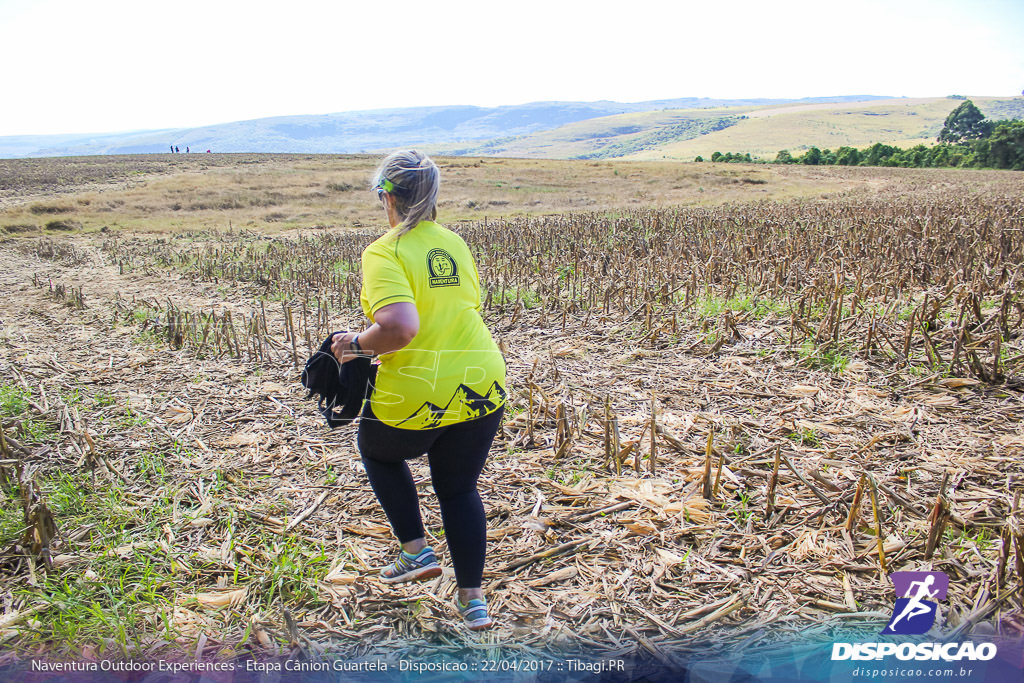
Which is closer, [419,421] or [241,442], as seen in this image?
[419,421]

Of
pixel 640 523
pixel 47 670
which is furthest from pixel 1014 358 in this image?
pixel 47 670

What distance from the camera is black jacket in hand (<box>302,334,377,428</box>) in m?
2.33

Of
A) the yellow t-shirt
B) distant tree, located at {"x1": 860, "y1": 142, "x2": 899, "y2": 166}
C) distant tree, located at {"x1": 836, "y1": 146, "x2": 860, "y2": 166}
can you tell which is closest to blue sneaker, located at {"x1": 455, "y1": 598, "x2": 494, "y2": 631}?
the yellow t-shirt

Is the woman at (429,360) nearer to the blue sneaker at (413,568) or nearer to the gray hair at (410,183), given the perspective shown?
the gray hair at (410,183)

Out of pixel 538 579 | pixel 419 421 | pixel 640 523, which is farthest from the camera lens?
pixel 640 523

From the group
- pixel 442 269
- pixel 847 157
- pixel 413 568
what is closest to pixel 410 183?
pixel 442 269

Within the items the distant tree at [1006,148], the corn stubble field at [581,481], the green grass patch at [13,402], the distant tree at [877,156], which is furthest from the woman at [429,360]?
the distant tree at [877,156]

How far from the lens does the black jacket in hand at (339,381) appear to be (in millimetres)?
2326

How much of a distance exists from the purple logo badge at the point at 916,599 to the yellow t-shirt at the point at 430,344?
5.85ft

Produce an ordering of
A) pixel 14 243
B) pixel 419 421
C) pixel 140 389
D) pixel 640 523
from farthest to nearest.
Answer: pixel 14 243 < pixel 140 389 < pixel 640 523 < pixel 419 421

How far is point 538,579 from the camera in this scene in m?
2.73

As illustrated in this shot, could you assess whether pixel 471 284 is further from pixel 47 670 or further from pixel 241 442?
pixel 241 442

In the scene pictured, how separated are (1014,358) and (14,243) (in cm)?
2034

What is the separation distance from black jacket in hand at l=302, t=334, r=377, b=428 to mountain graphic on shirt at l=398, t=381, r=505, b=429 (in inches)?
→ 9.8
